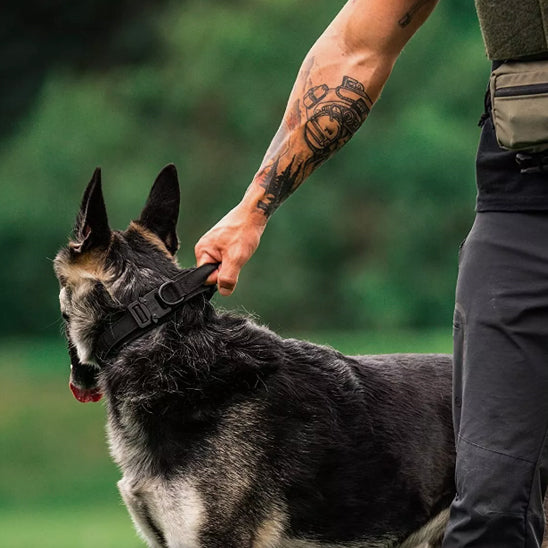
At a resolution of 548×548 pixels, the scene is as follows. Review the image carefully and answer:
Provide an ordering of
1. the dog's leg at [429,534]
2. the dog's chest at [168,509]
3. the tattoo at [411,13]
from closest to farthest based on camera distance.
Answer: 1. the tattoo at [411,13]
2. the dog's chest at [168,509]
3. the dog's leg at [429,534]

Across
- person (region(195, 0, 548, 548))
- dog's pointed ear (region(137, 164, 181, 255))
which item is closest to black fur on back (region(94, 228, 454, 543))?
dog's pointed ear (region(137, 164, 181, 255))

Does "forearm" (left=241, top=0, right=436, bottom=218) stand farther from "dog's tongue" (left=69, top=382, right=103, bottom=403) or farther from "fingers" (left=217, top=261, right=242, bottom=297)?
"dog's tongue" (left=69, top=382, right=103, bottom=403)

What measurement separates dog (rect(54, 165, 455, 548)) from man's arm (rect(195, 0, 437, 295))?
291mm

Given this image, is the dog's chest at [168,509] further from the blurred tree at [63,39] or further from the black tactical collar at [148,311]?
the blurred tree at [63,39]

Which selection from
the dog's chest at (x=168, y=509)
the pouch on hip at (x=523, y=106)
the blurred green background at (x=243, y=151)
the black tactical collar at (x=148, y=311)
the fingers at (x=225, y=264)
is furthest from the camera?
the blurred green background at (x=243, y=151)

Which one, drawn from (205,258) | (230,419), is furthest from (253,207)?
(230,419)

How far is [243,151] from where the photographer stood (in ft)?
41.0

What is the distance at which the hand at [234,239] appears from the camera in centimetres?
288

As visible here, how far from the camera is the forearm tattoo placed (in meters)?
2.71

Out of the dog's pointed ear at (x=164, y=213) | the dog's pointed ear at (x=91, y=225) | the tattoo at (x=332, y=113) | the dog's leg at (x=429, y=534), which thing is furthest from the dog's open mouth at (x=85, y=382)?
the tattoo at (x=332, y=113)

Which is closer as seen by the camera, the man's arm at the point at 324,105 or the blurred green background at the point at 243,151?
the man's arm at the point at 324,105

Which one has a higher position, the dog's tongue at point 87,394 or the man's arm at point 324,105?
the man's arm at point 324,105

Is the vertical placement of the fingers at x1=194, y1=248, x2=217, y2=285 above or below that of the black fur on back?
above

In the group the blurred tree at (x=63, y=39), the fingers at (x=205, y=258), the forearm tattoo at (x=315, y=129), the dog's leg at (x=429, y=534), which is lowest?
the dog's leg at (x=429, y=534)
